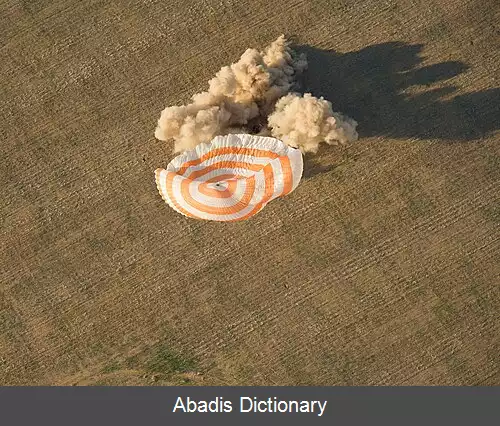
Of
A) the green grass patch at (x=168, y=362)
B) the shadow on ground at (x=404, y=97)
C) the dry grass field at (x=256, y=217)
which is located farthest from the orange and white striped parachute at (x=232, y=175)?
the green grass patch at (x=168, y=362)

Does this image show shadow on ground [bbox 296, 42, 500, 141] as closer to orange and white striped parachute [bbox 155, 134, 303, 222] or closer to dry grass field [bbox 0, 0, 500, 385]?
dry grass field [bbox 0, 0, 500, 385]

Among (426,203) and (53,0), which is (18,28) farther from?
(426,203)

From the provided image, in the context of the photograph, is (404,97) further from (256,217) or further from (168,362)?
(168,362)

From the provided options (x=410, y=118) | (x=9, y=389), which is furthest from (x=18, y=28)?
(x=410, y=118)

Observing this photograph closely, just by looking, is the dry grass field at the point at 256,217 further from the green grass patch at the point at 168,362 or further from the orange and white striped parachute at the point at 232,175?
the orange and white striped parachute at the point at 232,175

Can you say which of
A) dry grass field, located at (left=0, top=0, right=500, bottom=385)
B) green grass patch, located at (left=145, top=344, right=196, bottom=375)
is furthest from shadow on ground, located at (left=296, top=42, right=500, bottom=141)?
green grass patch, located at (left=145, top=344, right=196, bottom=375)
